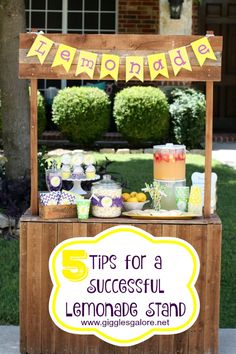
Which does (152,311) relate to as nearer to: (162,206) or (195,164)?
(162,206)

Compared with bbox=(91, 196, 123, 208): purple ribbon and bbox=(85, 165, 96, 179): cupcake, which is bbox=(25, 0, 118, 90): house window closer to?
bbox=(85, 165, 96, 179): cupcake

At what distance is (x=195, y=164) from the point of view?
1130 centimetres

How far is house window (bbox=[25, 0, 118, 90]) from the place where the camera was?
14688 millimetres

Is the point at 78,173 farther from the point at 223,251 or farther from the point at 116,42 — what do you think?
the point at 223,251

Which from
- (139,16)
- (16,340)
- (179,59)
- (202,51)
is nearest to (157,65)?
(179,59)

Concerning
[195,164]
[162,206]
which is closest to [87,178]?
[162,206]

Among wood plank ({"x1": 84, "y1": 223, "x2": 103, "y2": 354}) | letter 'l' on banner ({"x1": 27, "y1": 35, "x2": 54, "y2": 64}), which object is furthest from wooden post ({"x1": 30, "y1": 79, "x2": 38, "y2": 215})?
wood plank ({"x1": 84, "y1": 223, "x2": 103, "y2": 354})

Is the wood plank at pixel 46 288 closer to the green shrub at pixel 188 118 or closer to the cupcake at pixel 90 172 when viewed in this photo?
the cupcake at pixel 90 172

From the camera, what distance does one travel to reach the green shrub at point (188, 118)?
12.6 m

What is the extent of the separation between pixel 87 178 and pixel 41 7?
10.3 meters

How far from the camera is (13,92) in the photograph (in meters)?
7.66

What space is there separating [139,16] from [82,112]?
2.73m

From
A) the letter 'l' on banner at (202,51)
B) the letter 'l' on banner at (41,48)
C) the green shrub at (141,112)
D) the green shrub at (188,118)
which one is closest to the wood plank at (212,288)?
the letter 'l' on banner at (202,51)

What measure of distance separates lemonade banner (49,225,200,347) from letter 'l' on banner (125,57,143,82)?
2.59 ft
